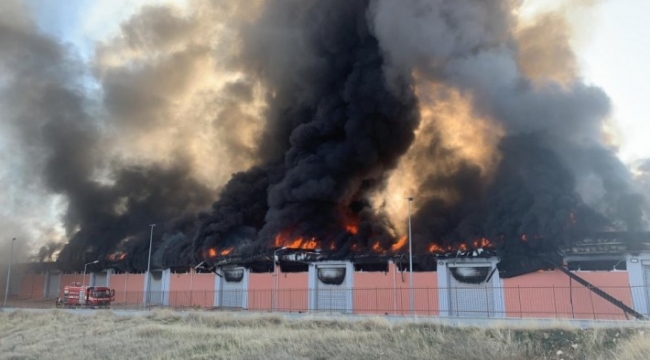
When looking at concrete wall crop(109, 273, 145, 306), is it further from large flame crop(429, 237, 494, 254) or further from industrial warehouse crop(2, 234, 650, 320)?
large flame crop(429, 237, 494, 254)

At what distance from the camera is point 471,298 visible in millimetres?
35156

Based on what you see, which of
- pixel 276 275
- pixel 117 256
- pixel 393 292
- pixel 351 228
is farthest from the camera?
pixel 117 256

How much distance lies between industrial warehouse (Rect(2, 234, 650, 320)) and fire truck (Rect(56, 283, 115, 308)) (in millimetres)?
3306

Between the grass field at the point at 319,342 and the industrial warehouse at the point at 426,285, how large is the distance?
1193cm

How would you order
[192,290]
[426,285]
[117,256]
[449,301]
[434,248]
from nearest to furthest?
[449,301] < [426,285] < [434,248] < [192,290] < [117,256]

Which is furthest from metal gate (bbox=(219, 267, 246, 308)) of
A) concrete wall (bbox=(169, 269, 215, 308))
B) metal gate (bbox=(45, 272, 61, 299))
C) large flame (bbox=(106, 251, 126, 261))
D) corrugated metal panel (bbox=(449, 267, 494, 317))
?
metal gate (bbox=(45, 272, 61, 299))

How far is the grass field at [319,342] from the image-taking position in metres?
15.9

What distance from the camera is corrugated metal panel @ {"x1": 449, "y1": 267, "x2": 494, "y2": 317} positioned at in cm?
3444

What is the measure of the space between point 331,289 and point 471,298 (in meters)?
10.5

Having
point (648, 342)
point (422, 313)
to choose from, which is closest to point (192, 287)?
point (422, 313)

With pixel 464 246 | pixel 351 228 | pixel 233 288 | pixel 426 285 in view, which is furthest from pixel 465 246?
pixel 233 288

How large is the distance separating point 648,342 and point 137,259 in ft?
172

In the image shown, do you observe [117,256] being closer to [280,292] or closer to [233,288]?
[233,288]

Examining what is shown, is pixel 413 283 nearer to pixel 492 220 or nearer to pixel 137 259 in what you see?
pixel 492 220
